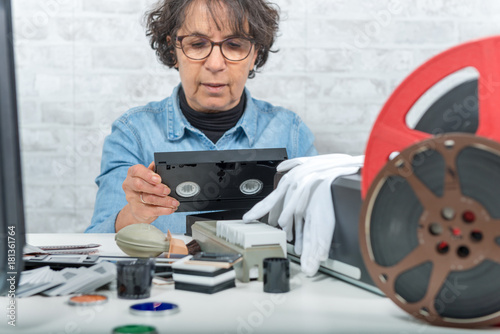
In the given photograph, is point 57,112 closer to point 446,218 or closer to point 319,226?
point 319,226

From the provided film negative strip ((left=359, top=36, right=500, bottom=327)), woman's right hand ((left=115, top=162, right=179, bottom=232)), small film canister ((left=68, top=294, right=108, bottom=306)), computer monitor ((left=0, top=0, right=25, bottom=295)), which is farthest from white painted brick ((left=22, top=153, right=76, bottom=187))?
film negative strip ((left=359, top=36, right=500, bottom=327))

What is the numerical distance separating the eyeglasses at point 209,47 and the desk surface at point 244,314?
3.42ft

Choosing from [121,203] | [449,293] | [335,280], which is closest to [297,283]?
[335,280]

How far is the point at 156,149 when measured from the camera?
1.83 m

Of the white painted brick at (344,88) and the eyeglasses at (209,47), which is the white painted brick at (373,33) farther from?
the eyeglasses at (209,47)

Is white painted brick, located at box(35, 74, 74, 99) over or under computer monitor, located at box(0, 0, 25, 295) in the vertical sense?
over

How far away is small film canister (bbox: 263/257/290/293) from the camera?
794mm

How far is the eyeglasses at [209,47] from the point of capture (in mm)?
1727

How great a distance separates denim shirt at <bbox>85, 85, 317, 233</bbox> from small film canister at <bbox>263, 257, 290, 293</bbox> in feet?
3.05

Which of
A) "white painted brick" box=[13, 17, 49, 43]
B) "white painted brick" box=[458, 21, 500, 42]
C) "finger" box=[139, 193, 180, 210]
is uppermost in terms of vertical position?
"white painted brick" box=[458, 21, 500, 42]

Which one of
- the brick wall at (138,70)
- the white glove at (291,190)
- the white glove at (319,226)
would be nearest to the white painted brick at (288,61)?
the brick wall at (138,70)

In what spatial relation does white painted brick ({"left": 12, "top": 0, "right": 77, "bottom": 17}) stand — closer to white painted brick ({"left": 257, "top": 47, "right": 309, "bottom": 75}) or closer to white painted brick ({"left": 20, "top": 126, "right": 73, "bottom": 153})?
white painted brick ({"left": 20, "top": 126, "right": 73, "bottom": 153})

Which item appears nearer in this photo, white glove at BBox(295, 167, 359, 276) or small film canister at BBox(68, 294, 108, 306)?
small film canister at BBox(68, 294, 108, 306)

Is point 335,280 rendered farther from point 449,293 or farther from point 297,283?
point 449,293
